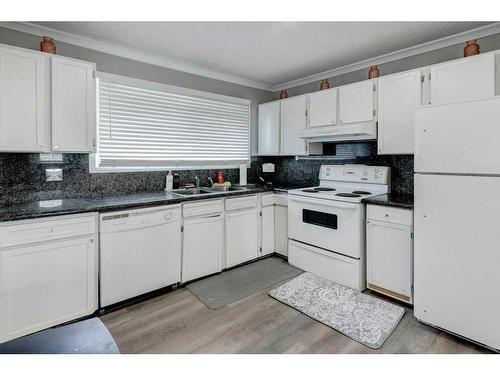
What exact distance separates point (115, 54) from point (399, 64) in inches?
118

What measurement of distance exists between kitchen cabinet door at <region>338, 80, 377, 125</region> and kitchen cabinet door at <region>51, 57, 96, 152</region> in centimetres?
253

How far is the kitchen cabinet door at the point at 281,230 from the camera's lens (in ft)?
11.5

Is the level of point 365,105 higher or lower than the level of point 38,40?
lower

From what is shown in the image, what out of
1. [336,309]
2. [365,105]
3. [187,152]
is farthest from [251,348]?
[365,105]

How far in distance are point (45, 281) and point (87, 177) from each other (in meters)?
1.05

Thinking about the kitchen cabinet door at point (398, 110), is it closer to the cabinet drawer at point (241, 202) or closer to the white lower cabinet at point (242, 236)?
the cabinet drawer at point (241, 202)

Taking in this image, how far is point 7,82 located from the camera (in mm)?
2027

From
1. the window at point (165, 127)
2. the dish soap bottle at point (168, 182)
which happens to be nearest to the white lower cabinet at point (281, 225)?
the window at point (165, 127)

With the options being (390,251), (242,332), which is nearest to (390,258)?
(390,251)

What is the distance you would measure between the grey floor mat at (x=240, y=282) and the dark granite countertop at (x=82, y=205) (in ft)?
2.91

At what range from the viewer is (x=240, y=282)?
9.58ft

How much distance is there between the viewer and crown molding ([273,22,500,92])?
2466mm
